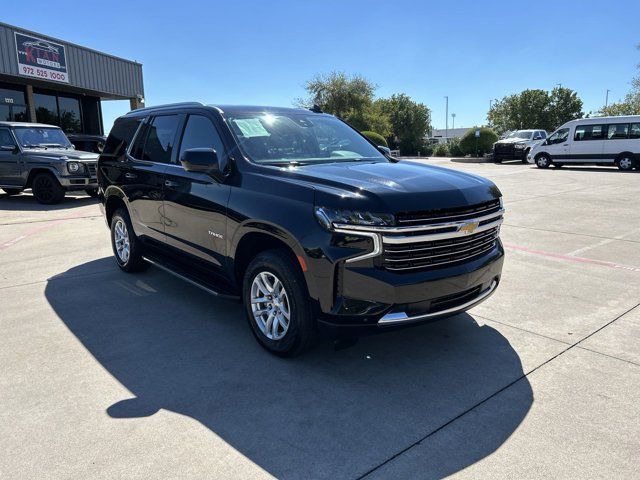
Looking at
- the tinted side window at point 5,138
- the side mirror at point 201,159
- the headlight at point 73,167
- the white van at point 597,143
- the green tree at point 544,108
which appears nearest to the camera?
the side mirror at point 201,159

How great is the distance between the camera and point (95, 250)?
7547 mm

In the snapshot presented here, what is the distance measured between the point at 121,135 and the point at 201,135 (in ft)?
6.47

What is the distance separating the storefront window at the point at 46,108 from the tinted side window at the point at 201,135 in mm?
22623

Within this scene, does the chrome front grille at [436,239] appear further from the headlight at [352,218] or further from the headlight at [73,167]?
the headlight at [73,167]

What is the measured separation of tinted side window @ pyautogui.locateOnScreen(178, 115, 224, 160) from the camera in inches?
173

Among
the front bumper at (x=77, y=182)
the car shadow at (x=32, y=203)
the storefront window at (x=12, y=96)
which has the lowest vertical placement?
the car shadow at (x=32, y=203)

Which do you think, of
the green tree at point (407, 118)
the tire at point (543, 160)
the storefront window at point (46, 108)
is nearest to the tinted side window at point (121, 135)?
the storefront window at point (46, 108)

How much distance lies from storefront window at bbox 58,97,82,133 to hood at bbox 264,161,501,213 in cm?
2560

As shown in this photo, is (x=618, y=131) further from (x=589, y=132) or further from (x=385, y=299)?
(x=385, y=299)

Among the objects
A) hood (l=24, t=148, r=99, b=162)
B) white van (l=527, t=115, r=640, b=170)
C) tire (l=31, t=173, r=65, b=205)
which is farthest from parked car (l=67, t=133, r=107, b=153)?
white van (l=527, t=115, r=640, b=170)

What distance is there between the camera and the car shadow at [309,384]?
274cm

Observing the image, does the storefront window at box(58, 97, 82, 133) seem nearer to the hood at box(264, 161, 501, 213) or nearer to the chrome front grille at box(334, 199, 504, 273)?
the hood at box(264, 161, 501, 213)

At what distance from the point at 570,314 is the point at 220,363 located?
3.22 meters

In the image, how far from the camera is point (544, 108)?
63219mm
